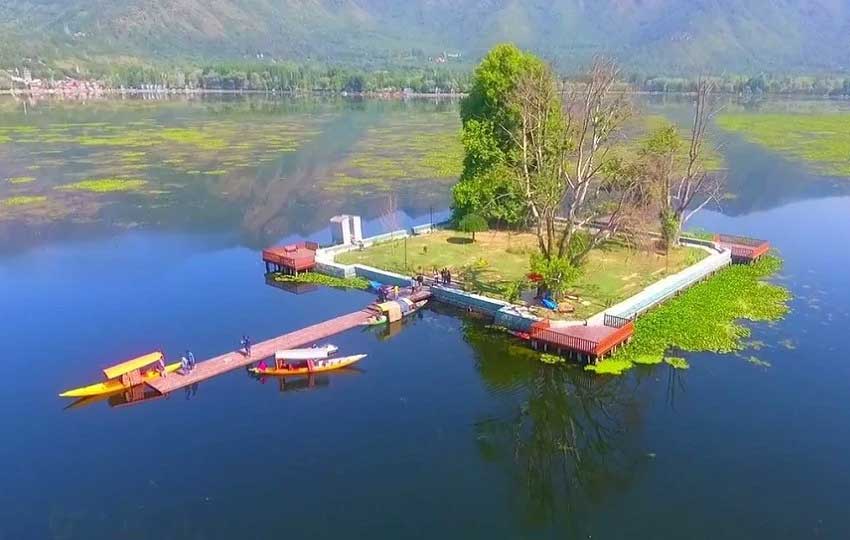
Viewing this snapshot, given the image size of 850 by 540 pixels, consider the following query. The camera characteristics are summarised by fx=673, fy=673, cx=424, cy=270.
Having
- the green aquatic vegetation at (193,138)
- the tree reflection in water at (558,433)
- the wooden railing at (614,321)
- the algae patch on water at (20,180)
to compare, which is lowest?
the tree reflection in water at (558,433)

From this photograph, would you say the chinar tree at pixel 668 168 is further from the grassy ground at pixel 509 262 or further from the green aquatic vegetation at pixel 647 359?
the green aquatic vegetation at pixel 647 359

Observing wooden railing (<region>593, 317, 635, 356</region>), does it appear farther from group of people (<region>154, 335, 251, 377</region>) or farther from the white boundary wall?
group of people (<region>154, 335, 251, 377</region>)

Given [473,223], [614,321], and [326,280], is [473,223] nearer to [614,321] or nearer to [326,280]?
[326,280]

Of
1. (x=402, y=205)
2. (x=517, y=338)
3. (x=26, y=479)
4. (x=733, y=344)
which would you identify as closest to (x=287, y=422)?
(x=26, y=479)

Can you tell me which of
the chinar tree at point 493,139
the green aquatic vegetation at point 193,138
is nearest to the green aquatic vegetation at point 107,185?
the green aquatic vegetation at point 193,138

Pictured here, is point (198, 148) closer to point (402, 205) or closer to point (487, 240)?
point (402, 205)

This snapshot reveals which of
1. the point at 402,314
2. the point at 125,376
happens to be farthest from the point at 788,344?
the point at 125,376
